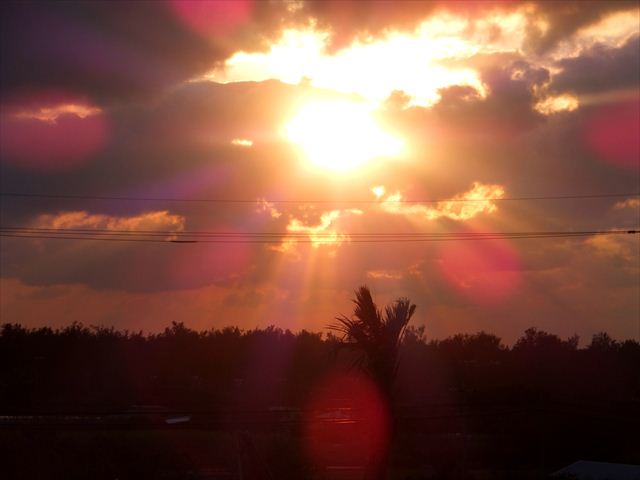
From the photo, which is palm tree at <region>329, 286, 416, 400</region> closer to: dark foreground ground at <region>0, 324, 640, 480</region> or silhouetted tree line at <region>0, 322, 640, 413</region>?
dark foreground ground at <region>0, 324, 640, 480</region>

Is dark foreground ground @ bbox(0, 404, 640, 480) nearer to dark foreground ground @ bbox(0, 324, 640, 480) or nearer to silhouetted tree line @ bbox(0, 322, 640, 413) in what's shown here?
dark foreground ground @ bbox(0, 324, 640, 480)

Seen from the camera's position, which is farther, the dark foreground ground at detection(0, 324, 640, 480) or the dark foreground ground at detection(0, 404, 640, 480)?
the dark foreground ground at detection(0, 324, 640, 480)

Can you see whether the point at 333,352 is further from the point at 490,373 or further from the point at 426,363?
the point at 426,363

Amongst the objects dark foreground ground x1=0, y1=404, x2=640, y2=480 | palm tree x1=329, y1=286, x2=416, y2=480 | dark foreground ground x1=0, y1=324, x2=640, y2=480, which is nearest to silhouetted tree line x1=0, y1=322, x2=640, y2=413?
dark foreground ground x1=0, y1=324, x2=640, y2=480

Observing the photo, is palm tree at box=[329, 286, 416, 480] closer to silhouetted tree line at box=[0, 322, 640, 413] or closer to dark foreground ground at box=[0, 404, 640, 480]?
dark foreground ground at box=[0, 404, 640, 480]

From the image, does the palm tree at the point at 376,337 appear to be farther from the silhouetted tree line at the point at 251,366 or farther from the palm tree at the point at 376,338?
the silhouetted tree line at the point at 251,366

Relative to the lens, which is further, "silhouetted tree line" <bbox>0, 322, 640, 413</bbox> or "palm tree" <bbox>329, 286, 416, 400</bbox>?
"silhouetted tree line" <bbox>0, 322, 640, 413</bbox>

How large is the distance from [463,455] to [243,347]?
147 feet

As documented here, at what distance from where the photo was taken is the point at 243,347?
3162 inches

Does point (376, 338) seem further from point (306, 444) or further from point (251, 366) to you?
point (251, 366)

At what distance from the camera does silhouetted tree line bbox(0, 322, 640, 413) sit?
59594 millimetres

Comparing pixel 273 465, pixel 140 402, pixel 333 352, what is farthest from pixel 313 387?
pixel 333 352

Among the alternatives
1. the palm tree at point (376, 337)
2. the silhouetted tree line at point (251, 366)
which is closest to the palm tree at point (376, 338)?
the palm tree at point (376, 337)

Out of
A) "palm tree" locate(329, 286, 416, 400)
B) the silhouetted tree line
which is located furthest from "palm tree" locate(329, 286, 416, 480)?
the silhouetted tree line
